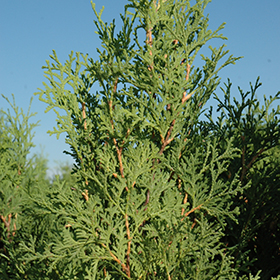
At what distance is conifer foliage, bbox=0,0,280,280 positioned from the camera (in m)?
4.42

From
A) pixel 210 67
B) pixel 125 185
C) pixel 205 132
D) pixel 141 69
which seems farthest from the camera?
pixel 205 132

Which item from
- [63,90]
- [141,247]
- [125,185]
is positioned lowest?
[141,247]

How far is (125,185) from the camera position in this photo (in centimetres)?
447

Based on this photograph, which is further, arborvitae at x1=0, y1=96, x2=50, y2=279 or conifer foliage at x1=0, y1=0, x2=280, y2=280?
arborvitae at x1=0, y1=96, x2=50, y2=279

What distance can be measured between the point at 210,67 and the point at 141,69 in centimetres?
114

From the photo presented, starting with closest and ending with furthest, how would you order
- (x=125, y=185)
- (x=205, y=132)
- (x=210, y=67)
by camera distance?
(x=125, y=185), (x=210, y=67), (x=205, y=132)

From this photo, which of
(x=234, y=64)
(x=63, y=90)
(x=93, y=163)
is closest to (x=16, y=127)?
(x=63, y=90)

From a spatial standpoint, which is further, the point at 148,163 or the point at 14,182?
the point at 14,182

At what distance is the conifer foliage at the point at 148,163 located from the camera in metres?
4.42

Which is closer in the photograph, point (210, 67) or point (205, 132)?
point (210, 67)

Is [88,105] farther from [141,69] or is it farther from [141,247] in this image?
[141,247]

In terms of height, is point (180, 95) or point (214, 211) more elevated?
point (180, 95)

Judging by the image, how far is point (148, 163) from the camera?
15.0 feet

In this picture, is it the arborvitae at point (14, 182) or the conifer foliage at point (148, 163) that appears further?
the arborvitae at point (14, 182)
